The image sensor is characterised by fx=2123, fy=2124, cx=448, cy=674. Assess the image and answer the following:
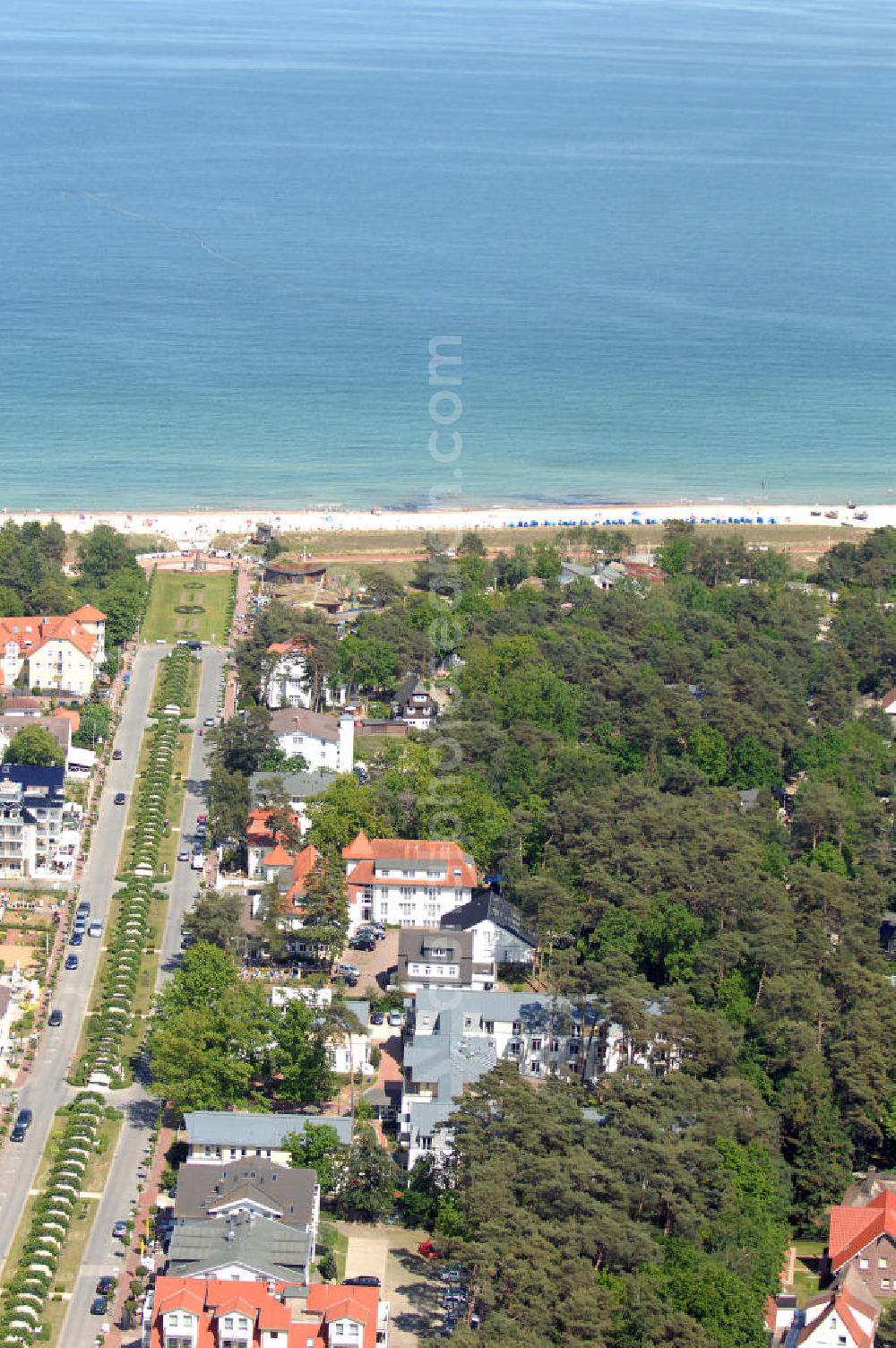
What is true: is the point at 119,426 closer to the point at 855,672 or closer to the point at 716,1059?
the point at 855,672

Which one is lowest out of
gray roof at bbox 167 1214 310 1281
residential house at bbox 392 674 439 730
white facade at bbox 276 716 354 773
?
gray roof at bbox 167 1214 310 1281

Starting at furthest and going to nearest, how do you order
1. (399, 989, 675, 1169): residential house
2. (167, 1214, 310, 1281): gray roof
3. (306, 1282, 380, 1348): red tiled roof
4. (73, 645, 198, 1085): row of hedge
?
1. (73, 645, 198, 1085): row of hedge
2. (399, 989, 675, 1169): residential house
3. (167, 1214, 310, 1281): gray roof
4. (306, 1282, 380, 1348): red tiled roof

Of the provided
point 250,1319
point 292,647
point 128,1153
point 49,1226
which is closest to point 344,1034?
point 128,1153

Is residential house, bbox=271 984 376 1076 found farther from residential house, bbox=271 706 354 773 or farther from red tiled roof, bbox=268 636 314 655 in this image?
red tiled roof, bbox=268 636 314 655

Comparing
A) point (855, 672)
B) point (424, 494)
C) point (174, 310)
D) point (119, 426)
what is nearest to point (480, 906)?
point (855, 672)

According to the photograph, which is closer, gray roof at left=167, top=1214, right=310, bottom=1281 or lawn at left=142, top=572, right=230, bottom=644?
gray roof at left=167, top=1214, right=310, bottom=1281

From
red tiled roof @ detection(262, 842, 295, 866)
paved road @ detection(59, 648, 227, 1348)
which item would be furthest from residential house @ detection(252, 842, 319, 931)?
paved road @ detection(59, 648, 227, 1348)
